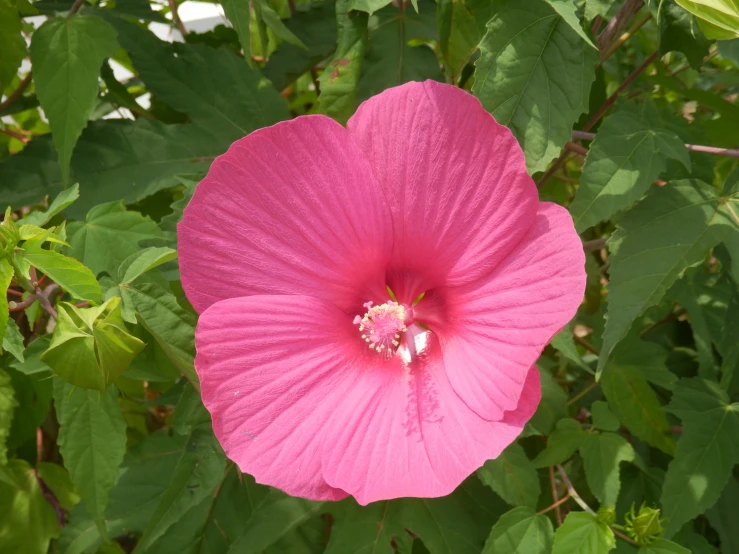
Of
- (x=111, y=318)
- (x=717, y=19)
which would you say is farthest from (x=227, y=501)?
(x=717, y=19)

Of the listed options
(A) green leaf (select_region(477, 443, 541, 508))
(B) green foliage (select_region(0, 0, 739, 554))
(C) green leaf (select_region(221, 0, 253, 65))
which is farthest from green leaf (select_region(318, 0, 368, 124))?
(A) green leaf (select_region(477, 443, 541, 508))

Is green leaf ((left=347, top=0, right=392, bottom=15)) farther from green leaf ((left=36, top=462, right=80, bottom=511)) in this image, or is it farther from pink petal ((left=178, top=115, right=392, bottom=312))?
green leaf ((left=36, top=462, right=80, bottom=511))

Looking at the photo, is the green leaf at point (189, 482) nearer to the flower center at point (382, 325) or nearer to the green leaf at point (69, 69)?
the flower center at point (382, 325)

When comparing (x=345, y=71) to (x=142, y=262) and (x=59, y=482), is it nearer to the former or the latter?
(x=142, y=262)

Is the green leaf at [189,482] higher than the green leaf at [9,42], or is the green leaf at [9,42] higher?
the green leaf at [9,42]

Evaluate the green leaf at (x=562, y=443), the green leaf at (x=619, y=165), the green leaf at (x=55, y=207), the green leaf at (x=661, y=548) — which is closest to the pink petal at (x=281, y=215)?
the green leaf at (x=55, y=207)
